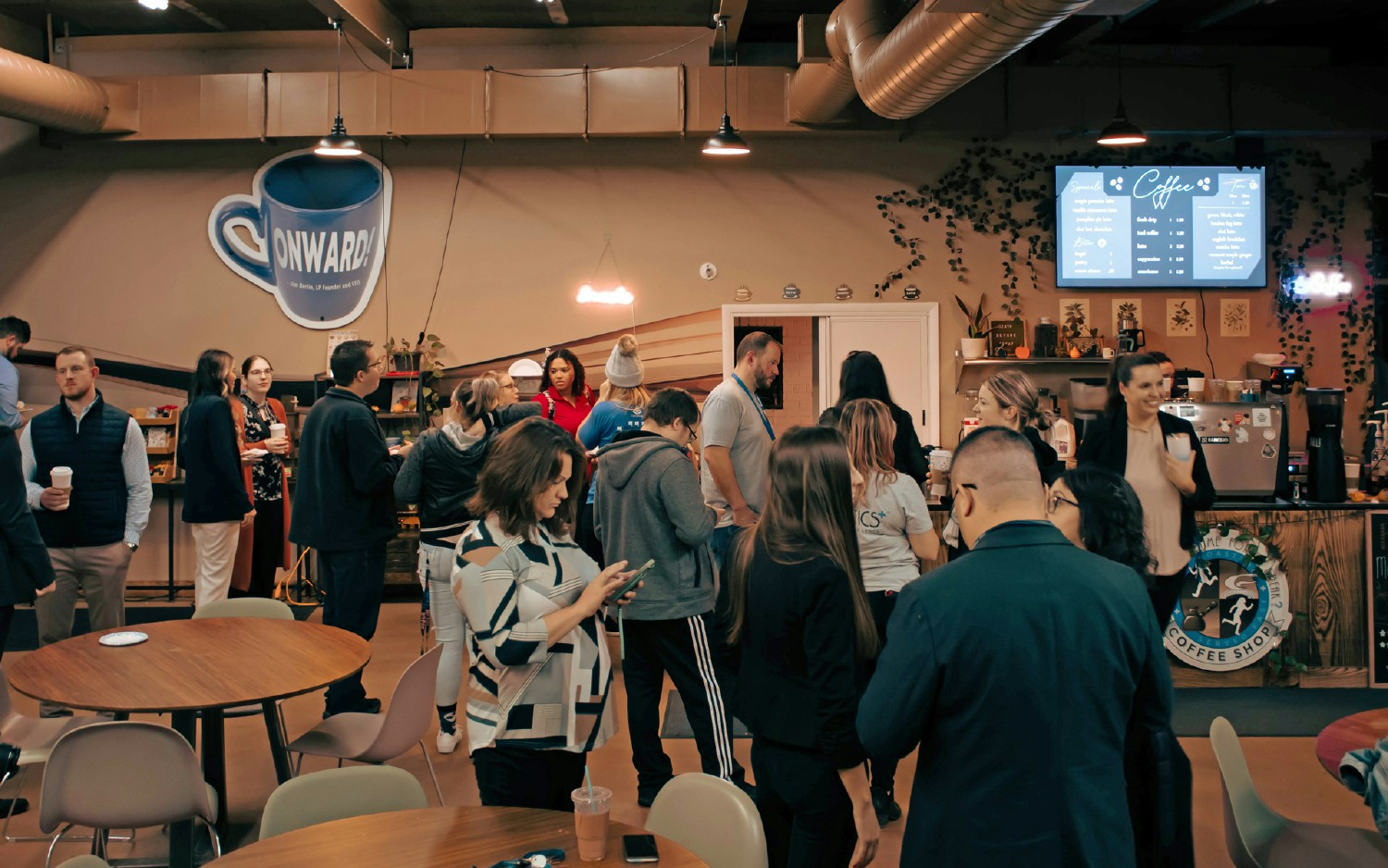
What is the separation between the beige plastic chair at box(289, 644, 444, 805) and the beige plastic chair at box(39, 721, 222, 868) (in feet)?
1.95

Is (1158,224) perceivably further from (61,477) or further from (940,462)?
(61,477)

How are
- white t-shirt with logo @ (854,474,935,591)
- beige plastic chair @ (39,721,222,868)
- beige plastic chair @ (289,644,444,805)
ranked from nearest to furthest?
beige plastic chair @ (39,721,222,868), beige plastic chair @ (289,644,444,805), white t-shirt with logo @ (854,474,935,591)

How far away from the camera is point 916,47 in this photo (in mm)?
5230

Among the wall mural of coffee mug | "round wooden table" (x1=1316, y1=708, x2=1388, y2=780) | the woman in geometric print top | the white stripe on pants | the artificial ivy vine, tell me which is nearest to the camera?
the woman in geometric print top

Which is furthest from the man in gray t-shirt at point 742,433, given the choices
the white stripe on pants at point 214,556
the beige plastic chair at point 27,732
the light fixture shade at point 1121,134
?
the light fixture shade at point 1121,134

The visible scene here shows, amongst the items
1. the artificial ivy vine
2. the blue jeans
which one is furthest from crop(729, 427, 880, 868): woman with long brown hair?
the artificial ivy vine

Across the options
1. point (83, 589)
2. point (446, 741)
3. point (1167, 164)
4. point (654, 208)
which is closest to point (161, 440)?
point (83, 589)

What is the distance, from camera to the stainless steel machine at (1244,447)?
227 inches

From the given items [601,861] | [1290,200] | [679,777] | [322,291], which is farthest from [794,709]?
[1290,200]

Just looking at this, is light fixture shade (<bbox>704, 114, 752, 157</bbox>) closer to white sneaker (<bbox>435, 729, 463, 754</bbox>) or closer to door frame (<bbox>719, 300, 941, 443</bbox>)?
door frame (<bbox>719, 300, 941, 443</bbox>)

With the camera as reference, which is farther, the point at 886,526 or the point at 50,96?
the point at 50,96

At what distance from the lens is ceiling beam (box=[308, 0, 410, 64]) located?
6.99 m

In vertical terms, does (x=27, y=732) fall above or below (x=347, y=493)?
below

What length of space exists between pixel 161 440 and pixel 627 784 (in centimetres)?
546
